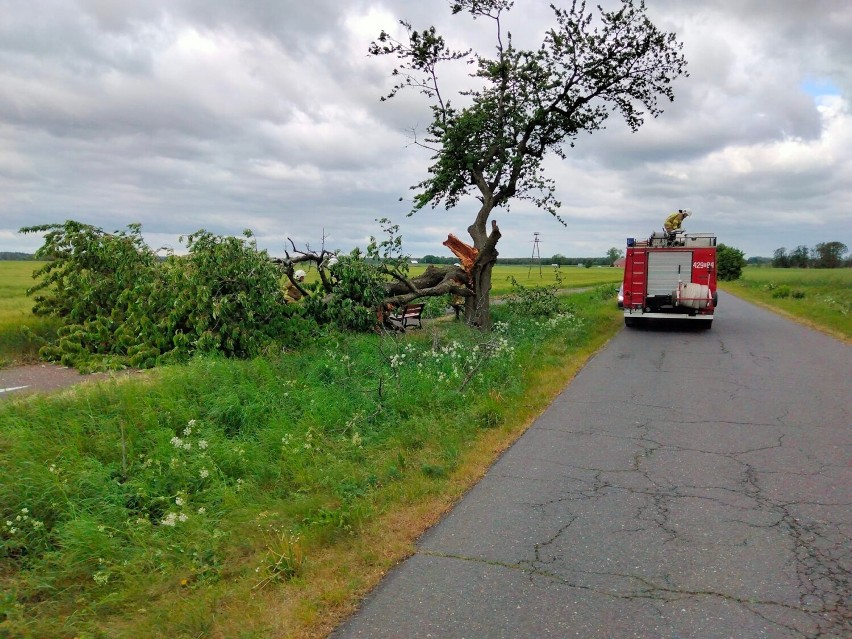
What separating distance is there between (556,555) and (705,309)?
15.2 m

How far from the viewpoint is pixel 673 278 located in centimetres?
1747

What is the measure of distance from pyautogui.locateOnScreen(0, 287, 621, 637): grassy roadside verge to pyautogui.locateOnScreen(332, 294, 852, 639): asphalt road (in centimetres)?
40

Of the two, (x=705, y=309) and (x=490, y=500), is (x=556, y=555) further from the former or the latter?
(x=705, y=309)

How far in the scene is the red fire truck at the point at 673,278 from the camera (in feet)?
56.4

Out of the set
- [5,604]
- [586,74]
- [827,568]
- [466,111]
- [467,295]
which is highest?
[586,74]

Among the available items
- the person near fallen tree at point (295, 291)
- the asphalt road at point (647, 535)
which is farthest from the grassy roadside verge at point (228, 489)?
the person near fallen tree at point (295, 291)

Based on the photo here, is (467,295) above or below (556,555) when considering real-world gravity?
above

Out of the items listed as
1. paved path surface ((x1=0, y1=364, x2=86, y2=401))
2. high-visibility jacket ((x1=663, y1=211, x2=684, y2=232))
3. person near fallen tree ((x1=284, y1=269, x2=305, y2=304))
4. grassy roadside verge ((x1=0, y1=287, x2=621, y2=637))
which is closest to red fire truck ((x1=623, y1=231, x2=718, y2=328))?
high-visibility jacket ((x1=663, y1=211, x2=684, y2=232))

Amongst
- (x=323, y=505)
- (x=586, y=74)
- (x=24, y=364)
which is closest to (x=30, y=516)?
(x=323, y=505)

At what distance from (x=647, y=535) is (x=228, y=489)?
11.1 feet

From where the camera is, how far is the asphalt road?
329cm

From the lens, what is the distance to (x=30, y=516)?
15.7 feet

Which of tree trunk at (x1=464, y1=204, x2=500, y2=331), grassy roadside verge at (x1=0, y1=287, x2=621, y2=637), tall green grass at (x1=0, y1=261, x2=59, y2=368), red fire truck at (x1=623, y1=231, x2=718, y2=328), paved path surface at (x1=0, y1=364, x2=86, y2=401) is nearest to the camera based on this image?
grassy roadside verge at (x1=0, y1=287, x2=621, y2=637)

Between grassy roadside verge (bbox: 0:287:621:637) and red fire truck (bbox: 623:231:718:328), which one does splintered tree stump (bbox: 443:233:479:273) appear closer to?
red fire truck (bbox: 623:231:718:328)
